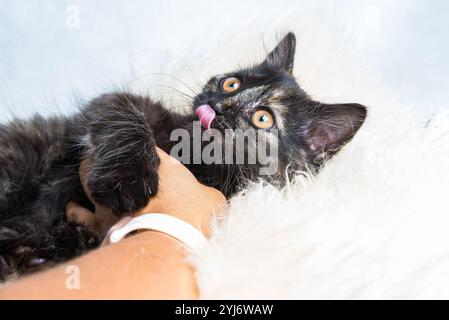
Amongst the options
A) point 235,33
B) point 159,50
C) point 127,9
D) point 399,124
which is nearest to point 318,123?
point 399,124

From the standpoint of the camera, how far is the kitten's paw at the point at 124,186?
1104mm

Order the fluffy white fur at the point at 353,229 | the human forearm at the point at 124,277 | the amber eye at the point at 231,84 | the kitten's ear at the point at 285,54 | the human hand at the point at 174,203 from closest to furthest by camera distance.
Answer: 1. the human forearm at the point at 124,277
2. the fluffy white fur at the point at 353,229
3. the human hand at the point at 174,203
4. the amber eye at the point at 231,84
5. the kitten's ear at the point at 285,54

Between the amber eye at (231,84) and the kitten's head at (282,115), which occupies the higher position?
the amber eye at (231,84)

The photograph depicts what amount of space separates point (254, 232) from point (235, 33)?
122cm

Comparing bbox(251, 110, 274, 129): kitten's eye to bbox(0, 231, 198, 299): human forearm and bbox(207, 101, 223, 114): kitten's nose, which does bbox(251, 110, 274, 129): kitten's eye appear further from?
bbox(0, 231, 198, 299): human forearm

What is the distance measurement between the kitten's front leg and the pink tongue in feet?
0.51

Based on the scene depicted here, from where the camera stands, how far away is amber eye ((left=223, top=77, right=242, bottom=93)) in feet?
4.75

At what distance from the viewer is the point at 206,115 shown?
4.34ft

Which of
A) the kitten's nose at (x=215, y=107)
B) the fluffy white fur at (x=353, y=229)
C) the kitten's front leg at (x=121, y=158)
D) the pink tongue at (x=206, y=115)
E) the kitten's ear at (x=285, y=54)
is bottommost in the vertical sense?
the fluffy white fur at (x=353, y=229)

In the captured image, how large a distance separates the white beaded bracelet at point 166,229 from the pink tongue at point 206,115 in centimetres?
44

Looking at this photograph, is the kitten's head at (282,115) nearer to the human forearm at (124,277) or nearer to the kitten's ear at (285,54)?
the kitten's ear at (285,54)

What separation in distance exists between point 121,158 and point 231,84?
46cm

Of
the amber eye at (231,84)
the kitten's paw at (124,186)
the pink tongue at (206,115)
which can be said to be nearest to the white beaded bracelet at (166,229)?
the kitten's paw at (124,186)

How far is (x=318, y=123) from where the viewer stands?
1.44 metres
